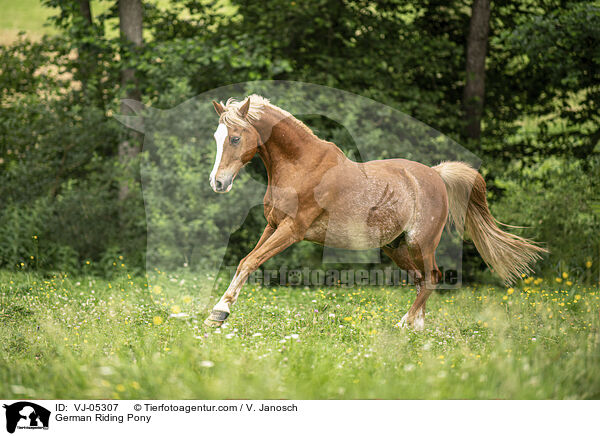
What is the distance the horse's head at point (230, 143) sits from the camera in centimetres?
379

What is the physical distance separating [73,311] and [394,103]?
574 centimetres

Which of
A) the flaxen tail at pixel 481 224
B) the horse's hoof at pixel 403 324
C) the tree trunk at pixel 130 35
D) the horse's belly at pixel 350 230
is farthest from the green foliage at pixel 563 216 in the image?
the tree trunk at pixel 130 35

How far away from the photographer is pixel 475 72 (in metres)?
8.84

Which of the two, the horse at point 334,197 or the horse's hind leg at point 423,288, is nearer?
the horse at point 334,197

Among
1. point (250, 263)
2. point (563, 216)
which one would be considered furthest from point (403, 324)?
point (563, 216)

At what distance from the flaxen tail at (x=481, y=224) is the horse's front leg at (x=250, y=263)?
1.76 metres

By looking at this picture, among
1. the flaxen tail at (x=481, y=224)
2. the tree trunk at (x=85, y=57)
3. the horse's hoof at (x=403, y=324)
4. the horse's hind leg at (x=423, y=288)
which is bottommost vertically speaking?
the horse's hoof at (x=403, y=324)

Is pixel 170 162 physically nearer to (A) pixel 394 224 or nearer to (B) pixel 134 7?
(B) pixel 134 7

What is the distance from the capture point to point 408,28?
31.0 ft

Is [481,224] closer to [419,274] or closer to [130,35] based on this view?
[419,274]

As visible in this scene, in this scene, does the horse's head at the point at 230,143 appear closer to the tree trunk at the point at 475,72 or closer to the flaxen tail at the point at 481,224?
the flaxen tail at the point at 481,224

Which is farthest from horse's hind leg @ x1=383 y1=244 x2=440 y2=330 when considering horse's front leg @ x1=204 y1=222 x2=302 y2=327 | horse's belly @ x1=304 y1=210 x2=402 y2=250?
horse's front leg @ x1=204 y1=222 x2=302 y2=327

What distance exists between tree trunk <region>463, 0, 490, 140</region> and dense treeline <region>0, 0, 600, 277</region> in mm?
22
